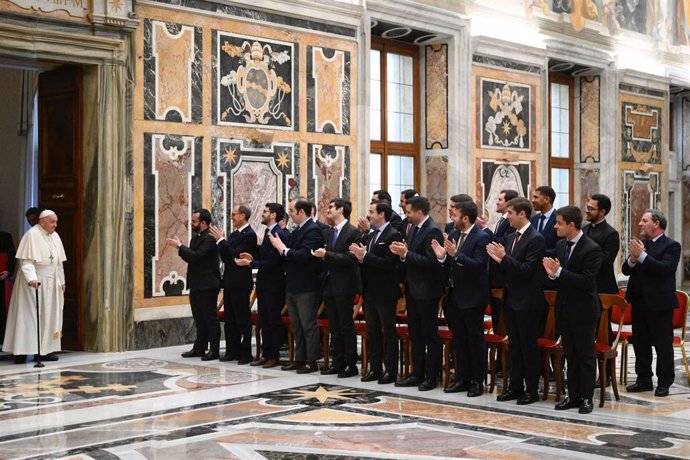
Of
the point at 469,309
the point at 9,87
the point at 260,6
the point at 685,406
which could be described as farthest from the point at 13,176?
the point at 685,406

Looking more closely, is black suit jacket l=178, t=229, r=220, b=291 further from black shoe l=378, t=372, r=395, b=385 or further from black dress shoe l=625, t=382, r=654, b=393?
black dress shoe l=625, t=382, r=654, b=393

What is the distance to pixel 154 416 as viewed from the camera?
7.96 meters

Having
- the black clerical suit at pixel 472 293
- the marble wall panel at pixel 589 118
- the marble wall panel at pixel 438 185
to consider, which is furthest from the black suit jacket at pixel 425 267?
the marble wall panel at pixel 589 118

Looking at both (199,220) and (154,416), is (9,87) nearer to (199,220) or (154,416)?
(199,220)

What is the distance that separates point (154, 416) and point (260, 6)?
677 cm

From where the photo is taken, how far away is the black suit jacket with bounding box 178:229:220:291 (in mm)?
11004

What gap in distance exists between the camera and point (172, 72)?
1232 centimetres

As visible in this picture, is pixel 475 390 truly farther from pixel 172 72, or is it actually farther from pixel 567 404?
pixel 172 72

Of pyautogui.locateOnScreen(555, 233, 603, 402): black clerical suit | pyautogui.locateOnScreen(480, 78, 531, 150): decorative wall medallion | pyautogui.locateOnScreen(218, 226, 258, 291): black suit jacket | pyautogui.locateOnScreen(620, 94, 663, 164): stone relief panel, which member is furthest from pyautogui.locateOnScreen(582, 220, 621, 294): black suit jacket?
pyautogui.locateOnScreen(620, 94, 663, 164): stone relief panel

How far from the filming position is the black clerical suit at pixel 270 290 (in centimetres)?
1045

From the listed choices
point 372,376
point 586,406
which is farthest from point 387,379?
point 586,406

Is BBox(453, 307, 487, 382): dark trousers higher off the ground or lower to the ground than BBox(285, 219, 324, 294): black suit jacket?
lower

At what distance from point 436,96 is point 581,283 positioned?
8785mm

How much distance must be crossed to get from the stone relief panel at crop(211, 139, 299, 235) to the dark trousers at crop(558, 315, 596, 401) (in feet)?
19.2
